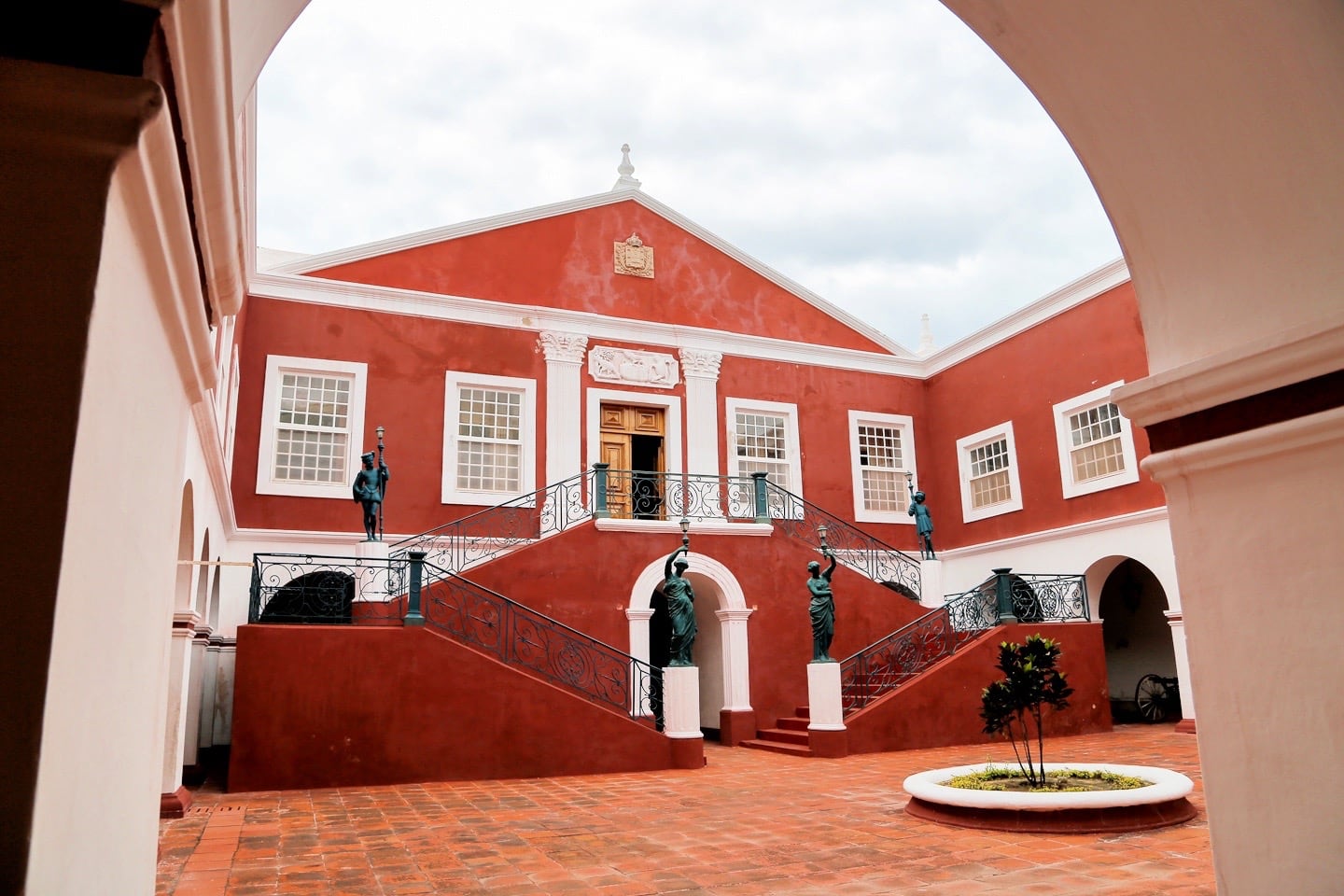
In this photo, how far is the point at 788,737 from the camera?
1275 centimetres

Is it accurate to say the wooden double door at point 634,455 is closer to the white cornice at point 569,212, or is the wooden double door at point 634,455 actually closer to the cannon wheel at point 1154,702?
the white cornice at point 569,212

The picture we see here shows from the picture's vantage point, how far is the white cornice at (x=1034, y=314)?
1486cm

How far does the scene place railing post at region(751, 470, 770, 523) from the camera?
47.9 ft

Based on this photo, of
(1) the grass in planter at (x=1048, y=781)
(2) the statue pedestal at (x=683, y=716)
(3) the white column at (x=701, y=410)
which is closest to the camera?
(1) the grass in planter at (x=1048, y=781)

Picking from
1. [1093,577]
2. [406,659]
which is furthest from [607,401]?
[1093,577]

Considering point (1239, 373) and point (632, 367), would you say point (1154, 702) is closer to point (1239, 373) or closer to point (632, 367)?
point (632, 367)

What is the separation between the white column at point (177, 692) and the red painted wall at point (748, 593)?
4208 mm

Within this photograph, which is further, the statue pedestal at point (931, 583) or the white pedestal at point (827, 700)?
the statue pedestal at point (931, 583)

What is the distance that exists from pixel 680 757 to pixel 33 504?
10.2 meters

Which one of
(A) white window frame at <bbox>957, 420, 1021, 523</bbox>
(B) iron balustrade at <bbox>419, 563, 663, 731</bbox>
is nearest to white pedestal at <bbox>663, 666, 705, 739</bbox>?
(B) iron balustrade at <bbox>419, 563, 663, 731</bbox>

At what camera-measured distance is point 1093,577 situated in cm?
1522

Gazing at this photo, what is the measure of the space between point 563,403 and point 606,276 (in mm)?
2533

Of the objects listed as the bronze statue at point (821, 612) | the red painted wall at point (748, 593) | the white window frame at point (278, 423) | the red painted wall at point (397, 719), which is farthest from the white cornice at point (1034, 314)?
the white window frame at point (278, 423)

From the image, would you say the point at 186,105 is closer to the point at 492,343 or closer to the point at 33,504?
the point at 33,504
